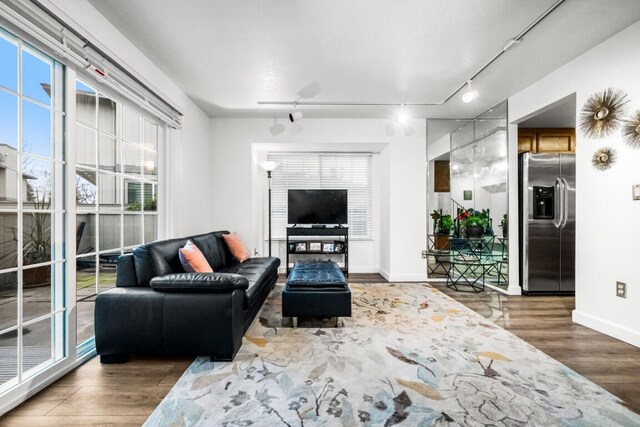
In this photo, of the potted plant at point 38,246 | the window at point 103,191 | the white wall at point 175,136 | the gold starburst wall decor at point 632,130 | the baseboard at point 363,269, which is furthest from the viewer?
Result: the baseboard at point 363,269

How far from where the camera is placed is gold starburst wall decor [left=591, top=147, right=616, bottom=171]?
2662 mm

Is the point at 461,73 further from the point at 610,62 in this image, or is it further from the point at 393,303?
the point at 393,303

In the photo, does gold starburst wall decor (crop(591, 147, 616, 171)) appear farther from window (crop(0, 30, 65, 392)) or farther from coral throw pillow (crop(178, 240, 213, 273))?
window (crop(0, 30, 65, 392))

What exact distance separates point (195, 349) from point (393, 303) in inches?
88.5

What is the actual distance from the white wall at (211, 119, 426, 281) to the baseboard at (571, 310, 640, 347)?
2.02 meters

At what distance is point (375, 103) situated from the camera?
13.3 feet

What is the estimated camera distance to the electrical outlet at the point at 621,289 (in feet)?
8.35

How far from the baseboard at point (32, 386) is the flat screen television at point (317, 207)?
11.2 ft

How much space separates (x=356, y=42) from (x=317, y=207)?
288 cm

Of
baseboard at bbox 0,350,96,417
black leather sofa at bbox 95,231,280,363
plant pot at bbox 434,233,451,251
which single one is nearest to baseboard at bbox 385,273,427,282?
plant pot at bbox 434,233,451,251

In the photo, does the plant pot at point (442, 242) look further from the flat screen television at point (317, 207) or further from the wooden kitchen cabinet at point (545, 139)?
the wooden kitchen cabinet at point (545, 139)

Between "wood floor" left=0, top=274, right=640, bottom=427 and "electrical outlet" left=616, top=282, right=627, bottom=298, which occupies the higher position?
"electrical outlet" left=616, top=282, right=627, bottom=298

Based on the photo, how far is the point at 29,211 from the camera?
1836 millimetres

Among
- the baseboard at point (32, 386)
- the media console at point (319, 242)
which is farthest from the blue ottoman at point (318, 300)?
the media console at point (319, 242)
